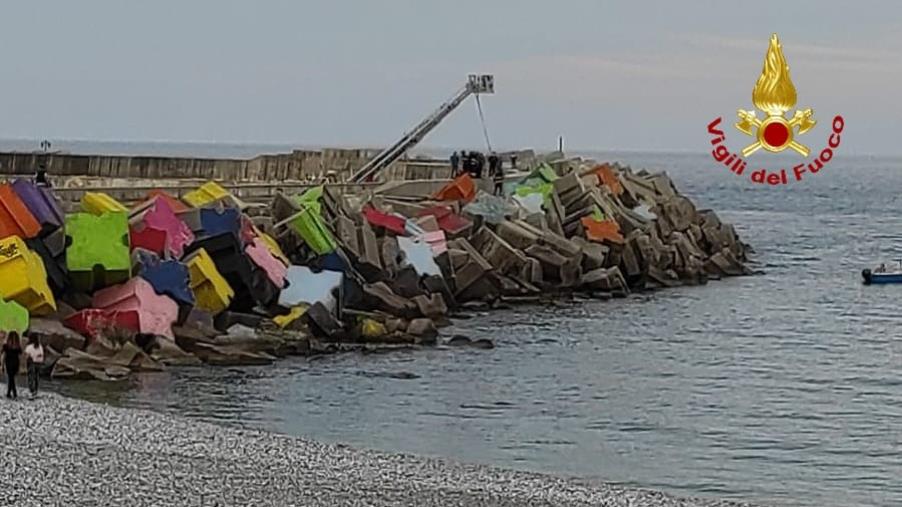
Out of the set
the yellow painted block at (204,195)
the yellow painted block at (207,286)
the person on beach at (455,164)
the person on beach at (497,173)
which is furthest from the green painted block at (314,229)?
the person on beach at (455,164)

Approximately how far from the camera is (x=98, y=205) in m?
26.0

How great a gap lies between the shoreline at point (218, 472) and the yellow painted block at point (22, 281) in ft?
16.5

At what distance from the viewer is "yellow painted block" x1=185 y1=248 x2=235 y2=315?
929 inches

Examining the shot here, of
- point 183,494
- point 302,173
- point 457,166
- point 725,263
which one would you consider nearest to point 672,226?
point 725,263

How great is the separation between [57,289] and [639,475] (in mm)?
10135

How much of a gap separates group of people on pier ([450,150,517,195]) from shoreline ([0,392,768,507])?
25.5 meters

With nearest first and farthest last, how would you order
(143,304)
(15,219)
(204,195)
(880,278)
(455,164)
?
(143,304)
(15,219)
(204,195)
(455,164)
(880,278)

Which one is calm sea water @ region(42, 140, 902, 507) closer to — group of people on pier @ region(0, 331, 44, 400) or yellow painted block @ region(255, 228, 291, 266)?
group of people on pier @ region(0, 331, 44, 400)

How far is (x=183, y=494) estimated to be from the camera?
11.6m

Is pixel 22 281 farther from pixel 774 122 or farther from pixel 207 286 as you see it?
pixel 774 122

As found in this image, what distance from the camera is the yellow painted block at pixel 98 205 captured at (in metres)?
25.7

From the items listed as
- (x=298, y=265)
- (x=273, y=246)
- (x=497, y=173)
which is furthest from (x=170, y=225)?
(x=497, y=173)

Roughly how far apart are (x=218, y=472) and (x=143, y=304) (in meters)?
9.35

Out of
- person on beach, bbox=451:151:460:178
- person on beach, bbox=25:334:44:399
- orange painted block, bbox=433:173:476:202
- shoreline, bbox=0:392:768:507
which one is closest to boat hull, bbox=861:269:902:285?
person on beach, bbox=451:151:460:178
